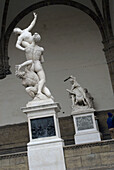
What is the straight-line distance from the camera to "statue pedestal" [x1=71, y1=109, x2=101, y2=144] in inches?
348

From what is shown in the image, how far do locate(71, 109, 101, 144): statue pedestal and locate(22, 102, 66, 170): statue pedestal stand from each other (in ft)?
10.4

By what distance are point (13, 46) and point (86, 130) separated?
5.84 m

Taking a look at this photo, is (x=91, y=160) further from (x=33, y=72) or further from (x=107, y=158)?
(x=33, y=72)

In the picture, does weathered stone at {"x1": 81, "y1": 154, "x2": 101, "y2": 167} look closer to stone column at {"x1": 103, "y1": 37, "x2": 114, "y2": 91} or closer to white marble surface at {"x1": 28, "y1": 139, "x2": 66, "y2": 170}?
white marble surface at {"x1": 28, "y1": 139, "x2": 66, "y2": 170}

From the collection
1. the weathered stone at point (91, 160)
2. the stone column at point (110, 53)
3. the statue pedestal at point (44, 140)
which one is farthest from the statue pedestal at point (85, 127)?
the weathered stone at point (91, 160)

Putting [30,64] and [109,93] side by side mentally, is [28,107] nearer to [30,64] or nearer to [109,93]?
[30,64]

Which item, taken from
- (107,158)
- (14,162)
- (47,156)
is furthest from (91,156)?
(14,162)

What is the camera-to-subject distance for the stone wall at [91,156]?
5406 mm

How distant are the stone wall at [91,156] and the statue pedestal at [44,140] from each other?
17cm

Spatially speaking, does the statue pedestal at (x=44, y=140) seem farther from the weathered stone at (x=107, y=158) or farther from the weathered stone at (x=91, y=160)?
the weathered stone at (x=107, y=158)

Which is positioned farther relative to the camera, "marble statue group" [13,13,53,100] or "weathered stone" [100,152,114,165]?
"marble statue group" [13,13,53,100]

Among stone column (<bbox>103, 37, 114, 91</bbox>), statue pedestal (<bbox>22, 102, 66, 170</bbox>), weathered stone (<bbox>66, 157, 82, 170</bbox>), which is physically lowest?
weathered stone (<bbox>66, 157, 82, 170</bbox>)

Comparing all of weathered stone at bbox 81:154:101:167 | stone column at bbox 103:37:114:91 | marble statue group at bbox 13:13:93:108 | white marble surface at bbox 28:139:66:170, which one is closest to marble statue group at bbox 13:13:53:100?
marble statue group at bbox 13:13:93:108

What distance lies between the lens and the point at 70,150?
18.4ft
